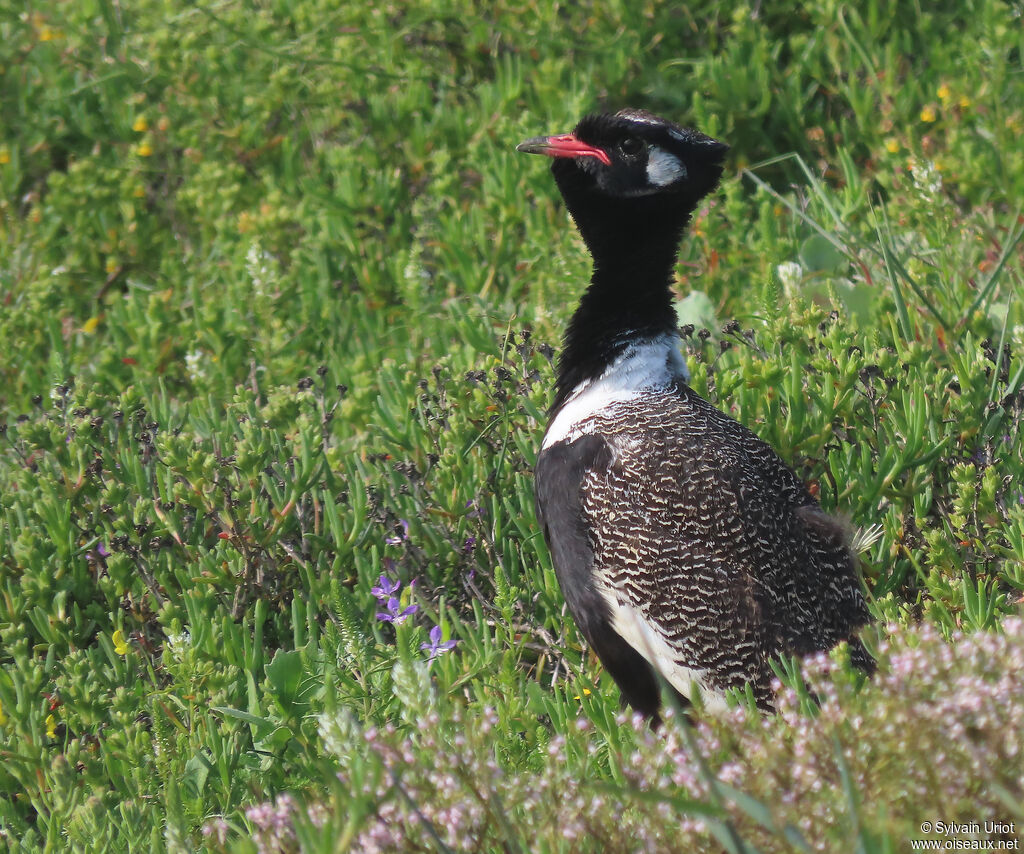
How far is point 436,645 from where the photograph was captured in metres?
3.31

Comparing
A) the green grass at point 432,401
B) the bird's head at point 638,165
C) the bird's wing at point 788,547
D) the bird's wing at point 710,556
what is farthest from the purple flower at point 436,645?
the bird's head at point 638,165

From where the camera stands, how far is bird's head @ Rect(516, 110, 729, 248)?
370 centimetres

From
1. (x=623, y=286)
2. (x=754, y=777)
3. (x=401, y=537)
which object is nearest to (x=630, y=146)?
(x=623, y=286)

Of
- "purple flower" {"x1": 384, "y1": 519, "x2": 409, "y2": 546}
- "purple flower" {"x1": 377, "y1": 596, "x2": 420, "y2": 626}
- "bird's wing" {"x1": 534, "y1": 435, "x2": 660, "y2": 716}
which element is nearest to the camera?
"bird's wing" {"x1": 534, "y1": 435, "x2": 660, "y2": 716}

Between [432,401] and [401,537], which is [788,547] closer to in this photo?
[401,537]

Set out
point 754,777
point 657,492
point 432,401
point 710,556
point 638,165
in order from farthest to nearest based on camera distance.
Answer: point 432,401 < point 638,165 < point 657,492 < point 710,556 < point 754,777

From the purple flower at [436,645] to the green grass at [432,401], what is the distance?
0.15ft

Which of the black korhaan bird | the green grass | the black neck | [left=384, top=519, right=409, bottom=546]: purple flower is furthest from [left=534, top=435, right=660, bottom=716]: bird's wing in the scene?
[left=384, top=519, right=409, bottom=546]: purple flower

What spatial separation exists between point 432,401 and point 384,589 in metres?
0.88

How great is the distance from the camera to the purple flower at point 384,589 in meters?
3.58

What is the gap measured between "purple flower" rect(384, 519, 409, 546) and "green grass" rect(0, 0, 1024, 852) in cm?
2

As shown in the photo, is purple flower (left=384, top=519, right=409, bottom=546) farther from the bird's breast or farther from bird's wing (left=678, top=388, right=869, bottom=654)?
bird's wing (left=678, top=388, right=869, bottom=654)

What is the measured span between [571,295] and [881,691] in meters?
2.85

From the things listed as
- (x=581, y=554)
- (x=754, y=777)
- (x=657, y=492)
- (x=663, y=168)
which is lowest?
(x=581, y=554)
